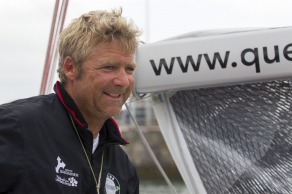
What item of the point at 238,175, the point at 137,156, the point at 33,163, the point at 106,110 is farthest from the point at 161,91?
the point at 137,156

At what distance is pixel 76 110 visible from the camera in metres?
1.73

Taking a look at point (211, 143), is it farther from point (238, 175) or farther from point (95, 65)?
point (95, 65)

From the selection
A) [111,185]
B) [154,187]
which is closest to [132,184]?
[111,185]

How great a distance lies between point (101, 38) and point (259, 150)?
0.93 meters

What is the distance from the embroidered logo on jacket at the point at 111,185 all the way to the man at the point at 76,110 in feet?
0.09

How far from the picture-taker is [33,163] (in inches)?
62.5

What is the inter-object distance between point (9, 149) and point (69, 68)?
288 mm

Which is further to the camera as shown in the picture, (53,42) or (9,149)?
(53,42)

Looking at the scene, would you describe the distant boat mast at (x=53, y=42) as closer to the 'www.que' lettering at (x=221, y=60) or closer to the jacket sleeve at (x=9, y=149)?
the 'www.que' lettering at (x=221, y=60)

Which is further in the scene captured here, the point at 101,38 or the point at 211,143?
the point at 211,143

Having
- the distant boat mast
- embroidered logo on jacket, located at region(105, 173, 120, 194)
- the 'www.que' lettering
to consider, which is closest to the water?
the distant boat mast

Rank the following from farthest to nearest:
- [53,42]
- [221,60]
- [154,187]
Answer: [154,187], [53,42], [221,60]

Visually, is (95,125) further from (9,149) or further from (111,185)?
(9,149)

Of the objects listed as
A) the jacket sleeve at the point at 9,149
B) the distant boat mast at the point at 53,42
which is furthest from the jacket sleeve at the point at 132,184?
the distant boat mast at the point at 53,42
